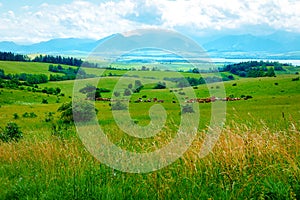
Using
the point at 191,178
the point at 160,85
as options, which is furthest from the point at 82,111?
the point at 160,85

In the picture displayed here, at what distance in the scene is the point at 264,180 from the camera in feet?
21.6

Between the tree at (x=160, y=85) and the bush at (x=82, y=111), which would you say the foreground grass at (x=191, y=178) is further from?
the tree at (x=160, y=85)

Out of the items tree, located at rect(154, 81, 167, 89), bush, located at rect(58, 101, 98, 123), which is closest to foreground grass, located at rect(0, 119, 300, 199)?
bush, located at rect(58, 101, 98, 123)

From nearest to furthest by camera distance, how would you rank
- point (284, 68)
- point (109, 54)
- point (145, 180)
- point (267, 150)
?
point (145, 180) → point (267, 150) → point (109, 54) → point (284, 68)

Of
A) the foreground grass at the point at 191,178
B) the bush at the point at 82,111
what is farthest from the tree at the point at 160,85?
the foreground grass at the point at 191,178

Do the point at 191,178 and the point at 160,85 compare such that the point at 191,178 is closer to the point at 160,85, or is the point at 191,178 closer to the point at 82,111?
the point at 82,111

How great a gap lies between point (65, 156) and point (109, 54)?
665 cm

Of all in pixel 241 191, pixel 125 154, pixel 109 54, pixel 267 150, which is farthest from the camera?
pixel 109 54

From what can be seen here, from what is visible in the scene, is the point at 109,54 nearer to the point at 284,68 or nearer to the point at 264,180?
the point at 264,180

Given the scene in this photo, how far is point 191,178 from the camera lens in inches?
281

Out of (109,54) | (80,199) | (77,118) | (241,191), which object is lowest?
(77,118)

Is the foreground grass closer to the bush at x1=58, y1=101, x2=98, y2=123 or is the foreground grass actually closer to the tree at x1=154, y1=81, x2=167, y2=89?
the bush at x1=58, y1=101, x2=98, y2=123

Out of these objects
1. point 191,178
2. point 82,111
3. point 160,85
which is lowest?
point 160,85

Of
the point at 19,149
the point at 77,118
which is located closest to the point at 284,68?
the point at 77,118
